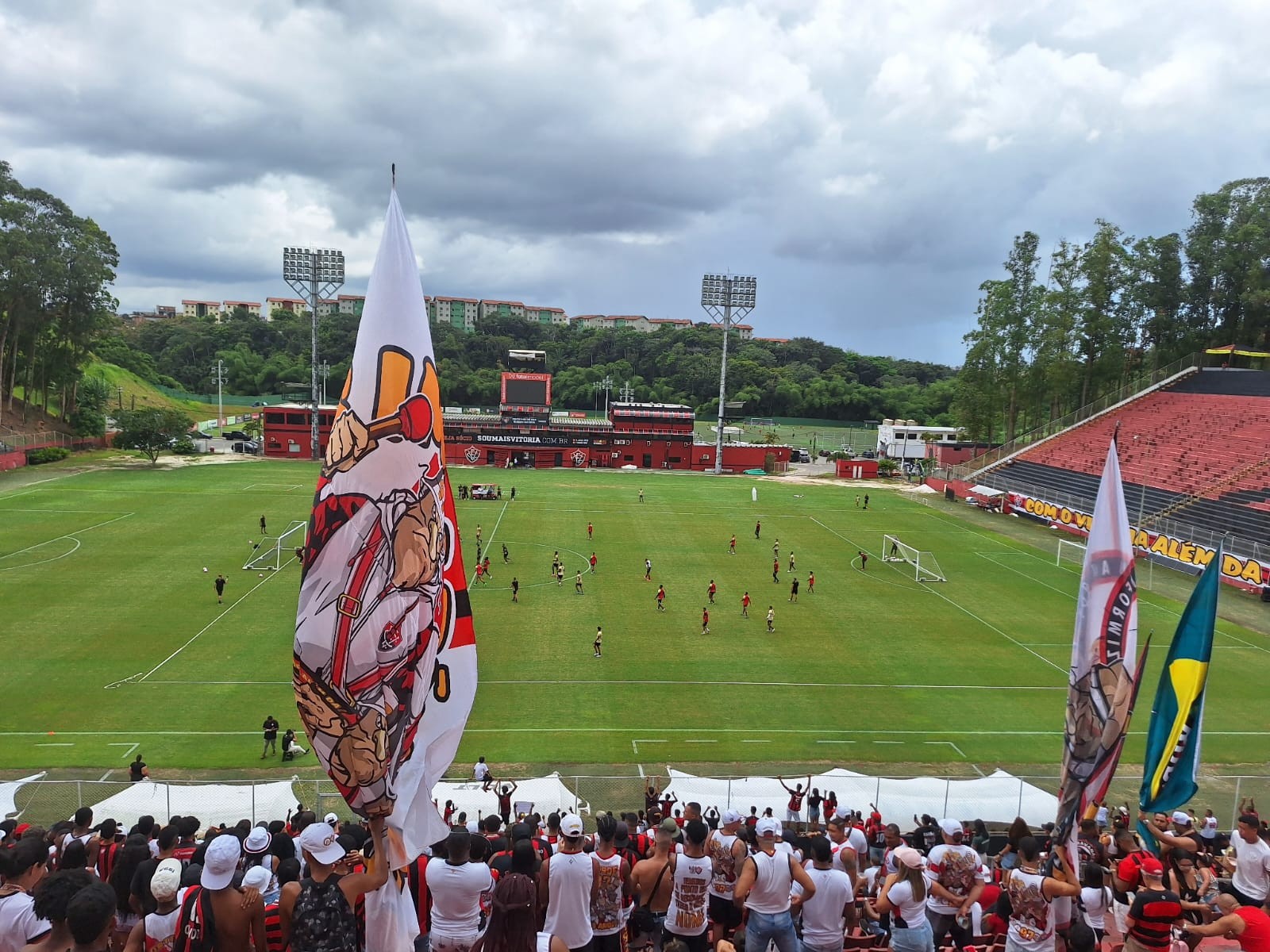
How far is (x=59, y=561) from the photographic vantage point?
3238 cm

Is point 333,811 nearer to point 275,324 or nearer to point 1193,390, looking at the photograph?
point 1193,390

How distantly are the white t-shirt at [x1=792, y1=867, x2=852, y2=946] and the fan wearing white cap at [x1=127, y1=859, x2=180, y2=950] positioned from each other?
15.7 ft

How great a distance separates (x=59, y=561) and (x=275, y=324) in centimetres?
10371

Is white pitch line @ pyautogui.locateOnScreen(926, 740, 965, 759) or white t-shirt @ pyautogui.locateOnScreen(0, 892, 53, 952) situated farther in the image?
white pitch line @ pyautogui.locateOnScreen(926, 740, 965, 759)

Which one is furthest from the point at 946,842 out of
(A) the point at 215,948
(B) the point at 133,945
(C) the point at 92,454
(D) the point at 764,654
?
(C) the point at 92,454

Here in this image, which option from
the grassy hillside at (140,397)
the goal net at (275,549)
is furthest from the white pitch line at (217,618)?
the grassy hillside at (140,397)

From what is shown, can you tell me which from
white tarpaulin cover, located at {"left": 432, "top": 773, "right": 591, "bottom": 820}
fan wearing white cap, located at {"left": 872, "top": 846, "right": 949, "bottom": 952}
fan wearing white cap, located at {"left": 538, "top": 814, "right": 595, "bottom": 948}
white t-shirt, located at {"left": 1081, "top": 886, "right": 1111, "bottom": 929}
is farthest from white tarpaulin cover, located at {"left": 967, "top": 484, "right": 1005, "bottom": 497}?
fan wearing white cap, located at {"left": 538, "top": 814, "right": 595, "bottom": 948}

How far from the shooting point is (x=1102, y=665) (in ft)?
28.5

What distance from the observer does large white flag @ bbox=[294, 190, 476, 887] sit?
6055 millimetres

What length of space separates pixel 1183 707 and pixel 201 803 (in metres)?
14.6

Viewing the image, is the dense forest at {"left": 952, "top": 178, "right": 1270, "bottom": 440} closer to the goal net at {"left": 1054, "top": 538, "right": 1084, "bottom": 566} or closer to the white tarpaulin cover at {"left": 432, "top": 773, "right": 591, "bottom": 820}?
the goal net at {"left": 1054, "top": 538, "right": 1084, "bottom": 566}

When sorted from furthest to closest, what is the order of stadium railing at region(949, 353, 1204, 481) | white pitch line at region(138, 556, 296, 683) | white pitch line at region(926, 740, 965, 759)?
1. stadium railing at region(949, 353, 1204, 481)
2. white pitch line at region(138, 556, 296, 683)
3. white pitch line at region(926, 740, 965, 759)

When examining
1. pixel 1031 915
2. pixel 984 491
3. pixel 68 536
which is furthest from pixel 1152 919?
pixel 984 491

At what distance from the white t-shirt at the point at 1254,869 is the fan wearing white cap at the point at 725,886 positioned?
5576mm
